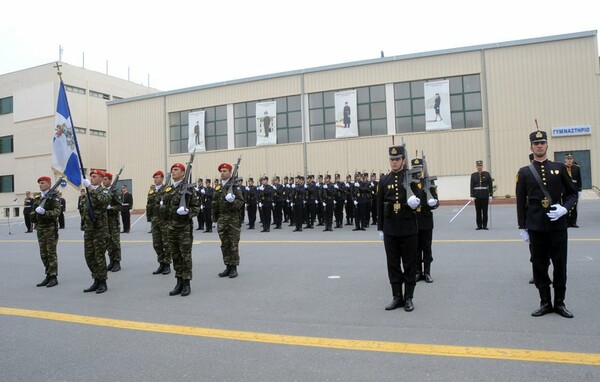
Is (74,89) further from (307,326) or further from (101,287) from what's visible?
(307,326)

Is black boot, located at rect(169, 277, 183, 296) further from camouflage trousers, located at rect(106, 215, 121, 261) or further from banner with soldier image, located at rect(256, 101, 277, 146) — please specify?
banner with soldier image, located at rect(256, 101, 277, 146)

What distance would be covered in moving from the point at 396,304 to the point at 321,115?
2511cm

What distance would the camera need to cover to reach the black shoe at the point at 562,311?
4.83 metres

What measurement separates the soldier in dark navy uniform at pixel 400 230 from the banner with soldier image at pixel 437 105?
22.2 meters

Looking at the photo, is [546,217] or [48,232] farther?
[48,232]

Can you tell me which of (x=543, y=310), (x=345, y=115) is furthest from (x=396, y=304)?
(x=345, y=115)

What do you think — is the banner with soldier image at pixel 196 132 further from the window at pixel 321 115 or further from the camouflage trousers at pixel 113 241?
the camouflage trousers at pixel 113 241

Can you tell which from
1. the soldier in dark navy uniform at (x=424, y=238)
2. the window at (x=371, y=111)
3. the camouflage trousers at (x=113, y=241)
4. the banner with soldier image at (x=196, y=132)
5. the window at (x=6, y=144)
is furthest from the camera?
the window at (x=6, y=144)

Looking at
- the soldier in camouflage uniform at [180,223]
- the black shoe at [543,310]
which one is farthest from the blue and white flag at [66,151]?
the black shoe at [543,310]

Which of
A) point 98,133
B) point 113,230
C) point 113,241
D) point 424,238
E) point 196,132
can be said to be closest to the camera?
point 424,238

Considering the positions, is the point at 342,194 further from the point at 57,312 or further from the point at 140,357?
the point at 140,357

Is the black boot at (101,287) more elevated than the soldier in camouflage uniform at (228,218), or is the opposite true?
the soldier in camouflage uniform at (228,218)

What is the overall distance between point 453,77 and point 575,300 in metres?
23.3

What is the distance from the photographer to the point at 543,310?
495 centimetres
